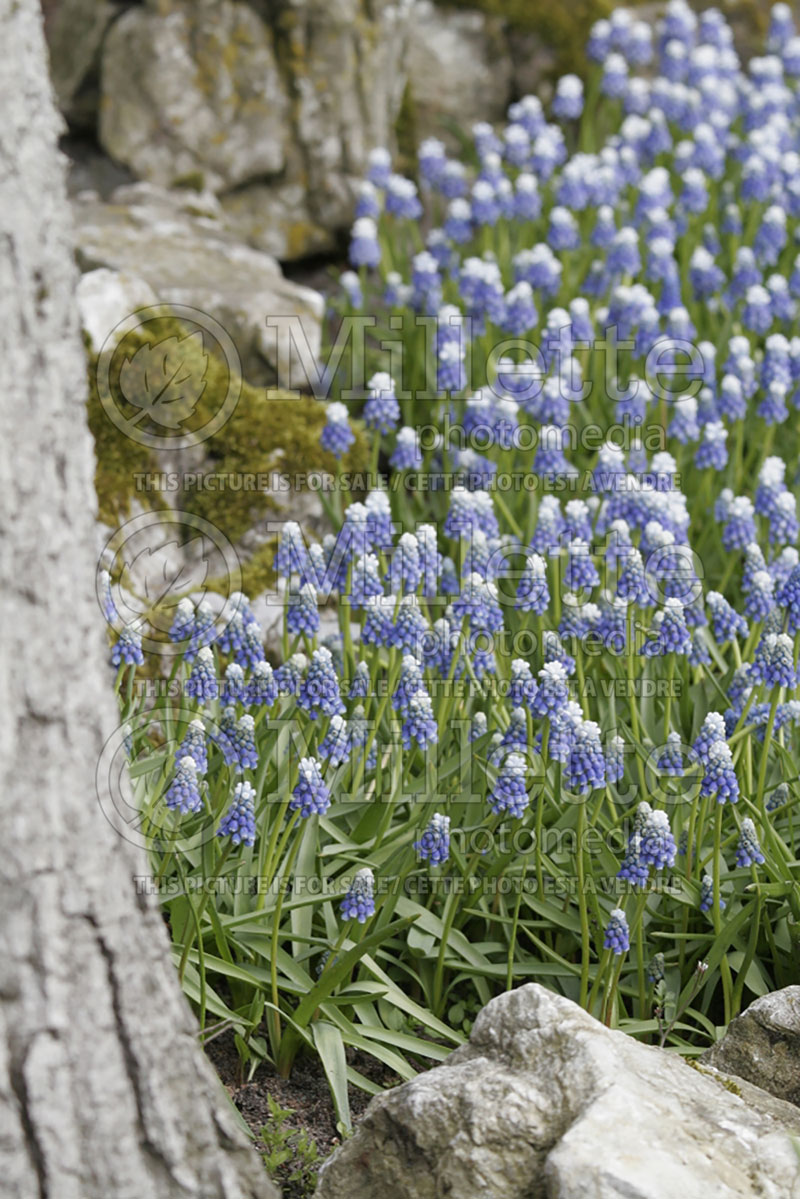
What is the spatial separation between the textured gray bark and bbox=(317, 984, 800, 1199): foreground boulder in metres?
0.58

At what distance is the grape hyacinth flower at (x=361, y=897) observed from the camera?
3.58 metres

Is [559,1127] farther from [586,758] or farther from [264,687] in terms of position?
[264,687]

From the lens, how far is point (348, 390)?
6.82m

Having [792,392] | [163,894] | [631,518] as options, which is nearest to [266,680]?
[163,894]

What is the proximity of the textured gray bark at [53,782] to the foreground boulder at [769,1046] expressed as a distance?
1.58m

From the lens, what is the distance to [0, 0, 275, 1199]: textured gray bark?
Answer: 2.41 meters

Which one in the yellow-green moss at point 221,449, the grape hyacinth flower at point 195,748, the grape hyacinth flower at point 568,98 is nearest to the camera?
the grape hyacinth flower at point 195,748

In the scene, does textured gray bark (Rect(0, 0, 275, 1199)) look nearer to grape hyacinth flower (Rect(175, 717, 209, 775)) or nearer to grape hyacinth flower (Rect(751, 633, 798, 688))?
grape hyacinth flower (Rect(175, 717, 209, 775))

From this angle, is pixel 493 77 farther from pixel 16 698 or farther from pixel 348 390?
pixel 16 698

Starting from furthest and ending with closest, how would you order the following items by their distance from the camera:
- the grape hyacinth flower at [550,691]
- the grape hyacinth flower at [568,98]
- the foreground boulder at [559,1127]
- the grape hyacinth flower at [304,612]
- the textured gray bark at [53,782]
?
the grape hyacinth flower at [568,98]
the grape hyacinth flower at [304,612]
the grape hyacinth flower at [550,691]
the foreground boulder at [559,1127]
the textured gray bark at [53,782]

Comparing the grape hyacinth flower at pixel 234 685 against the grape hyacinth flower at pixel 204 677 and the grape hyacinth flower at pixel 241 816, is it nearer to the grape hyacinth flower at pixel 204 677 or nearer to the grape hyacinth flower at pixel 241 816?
the grape hyacinth flower at pixel 204 677

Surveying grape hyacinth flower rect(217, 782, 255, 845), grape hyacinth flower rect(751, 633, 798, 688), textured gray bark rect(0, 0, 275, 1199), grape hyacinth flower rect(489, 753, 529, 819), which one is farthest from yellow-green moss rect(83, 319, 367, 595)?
textured gray bark rect(0, 0, 275, 1199)

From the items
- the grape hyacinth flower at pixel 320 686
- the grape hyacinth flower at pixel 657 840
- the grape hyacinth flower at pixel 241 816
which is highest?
the grape hyacinth flower at pixel 320 686

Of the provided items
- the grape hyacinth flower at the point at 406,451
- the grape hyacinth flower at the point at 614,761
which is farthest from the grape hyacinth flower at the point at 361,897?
the grape hyacinth flower at the point at 406,451
